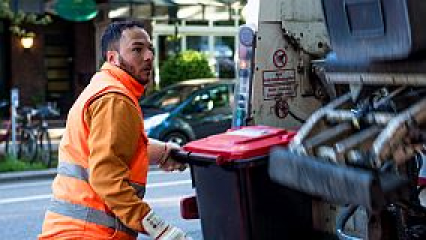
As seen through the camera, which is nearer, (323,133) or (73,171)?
(323,133)

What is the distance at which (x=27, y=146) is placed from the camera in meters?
15.6

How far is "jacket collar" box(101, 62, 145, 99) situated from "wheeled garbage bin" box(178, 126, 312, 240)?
2.28 ft

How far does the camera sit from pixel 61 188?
11.3 feet

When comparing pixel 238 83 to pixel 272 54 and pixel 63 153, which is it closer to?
pixel 272 54

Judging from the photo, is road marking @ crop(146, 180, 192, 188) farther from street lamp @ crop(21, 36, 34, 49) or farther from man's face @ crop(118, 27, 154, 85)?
street lamp @ crop(21, 36, 34, 49)

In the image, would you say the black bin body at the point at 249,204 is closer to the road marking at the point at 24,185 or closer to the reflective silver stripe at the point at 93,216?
the reflective silver stripe at the point at 93,216

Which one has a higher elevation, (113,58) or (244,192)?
(113,58)

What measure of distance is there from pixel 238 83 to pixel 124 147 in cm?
190

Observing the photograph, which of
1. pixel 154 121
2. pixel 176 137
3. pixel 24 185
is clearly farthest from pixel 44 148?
pixel 176 137

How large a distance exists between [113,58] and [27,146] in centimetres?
1249

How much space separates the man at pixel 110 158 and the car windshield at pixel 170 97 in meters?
12.2

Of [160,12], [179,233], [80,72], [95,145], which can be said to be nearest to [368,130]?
[179,233]

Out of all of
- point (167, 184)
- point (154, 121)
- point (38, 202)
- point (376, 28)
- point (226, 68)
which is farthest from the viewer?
point (226, 68)

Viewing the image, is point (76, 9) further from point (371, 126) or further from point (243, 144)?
point (371, 126)
